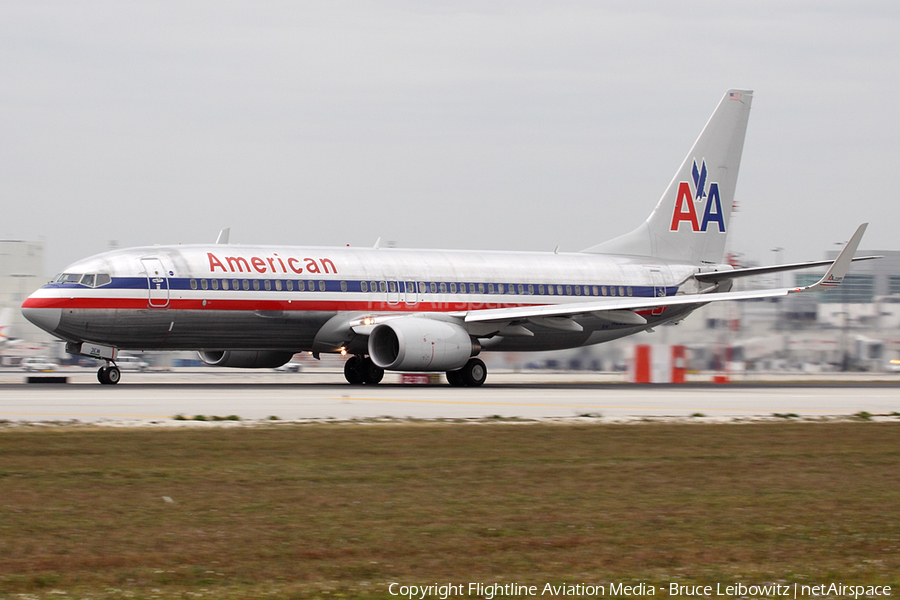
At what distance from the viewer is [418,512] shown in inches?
446

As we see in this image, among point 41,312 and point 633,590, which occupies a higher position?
point 41,312

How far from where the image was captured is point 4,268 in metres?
100

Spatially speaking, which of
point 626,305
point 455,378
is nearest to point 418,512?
point 455,378

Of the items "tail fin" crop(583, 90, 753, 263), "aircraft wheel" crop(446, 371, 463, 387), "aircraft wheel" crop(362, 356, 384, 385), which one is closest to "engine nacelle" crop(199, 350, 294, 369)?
"aircraft wheel" crop(362, 356, 384, 385)

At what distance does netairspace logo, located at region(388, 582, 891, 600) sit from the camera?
26.6 feet

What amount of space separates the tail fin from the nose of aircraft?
2102 centimetres

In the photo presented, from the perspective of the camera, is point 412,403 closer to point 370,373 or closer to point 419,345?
point 419,345

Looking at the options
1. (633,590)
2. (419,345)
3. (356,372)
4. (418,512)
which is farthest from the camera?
(356,372)

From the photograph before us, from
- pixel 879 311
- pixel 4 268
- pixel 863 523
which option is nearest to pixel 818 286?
pixel 863 523

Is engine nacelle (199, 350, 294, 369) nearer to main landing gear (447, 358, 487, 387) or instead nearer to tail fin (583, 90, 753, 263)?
main landing gear (447, 358, 487, 387)

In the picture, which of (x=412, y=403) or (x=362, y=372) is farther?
(x=362, y=372)

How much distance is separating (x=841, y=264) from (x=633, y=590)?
28499 mm

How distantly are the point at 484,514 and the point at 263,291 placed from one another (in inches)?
932

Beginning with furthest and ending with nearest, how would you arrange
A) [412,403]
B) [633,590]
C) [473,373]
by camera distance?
1. [473,373]
2. [412,403]
3. [633,590]
